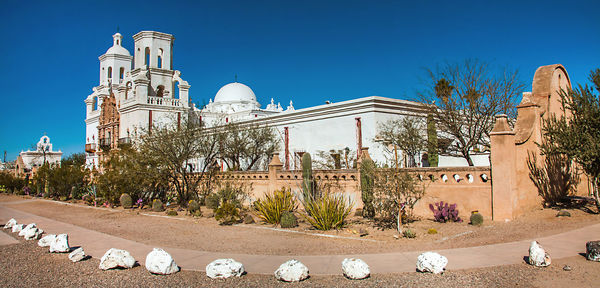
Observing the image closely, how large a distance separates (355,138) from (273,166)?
20.0 feet

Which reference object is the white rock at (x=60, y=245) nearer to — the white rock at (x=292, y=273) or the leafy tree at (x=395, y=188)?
the white rock at (x=292, y=273)

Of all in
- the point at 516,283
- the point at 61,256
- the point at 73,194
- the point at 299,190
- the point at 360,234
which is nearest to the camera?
the point at 516,283

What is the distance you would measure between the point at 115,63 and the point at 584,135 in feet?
150

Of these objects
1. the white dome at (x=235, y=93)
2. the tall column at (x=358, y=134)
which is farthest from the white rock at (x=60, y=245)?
the white dome at (x=235, y=93)

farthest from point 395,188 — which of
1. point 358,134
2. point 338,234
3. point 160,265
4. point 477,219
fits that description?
point 358,134

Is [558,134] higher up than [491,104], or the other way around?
[491,104]

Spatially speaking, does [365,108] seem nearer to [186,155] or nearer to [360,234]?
[186,155]

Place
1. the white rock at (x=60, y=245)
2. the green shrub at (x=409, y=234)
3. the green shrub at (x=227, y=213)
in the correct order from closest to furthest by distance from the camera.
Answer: the white rock at (x=60, y=245) < the green shrub at (x=409, y=234) < the green shrub at (x=227, y=213)

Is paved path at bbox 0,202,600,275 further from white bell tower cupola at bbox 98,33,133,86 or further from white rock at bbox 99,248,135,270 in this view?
white bell tower cupola at bbox 98,33,133,86

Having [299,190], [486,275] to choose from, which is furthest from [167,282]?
[299,190]

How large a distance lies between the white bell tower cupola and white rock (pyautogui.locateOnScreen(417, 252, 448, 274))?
1769 inches

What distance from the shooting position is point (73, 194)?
26.8 metres

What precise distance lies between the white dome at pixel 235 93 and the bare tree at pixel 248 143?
1737 centimetres

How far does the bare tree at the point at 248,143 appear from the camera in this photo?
2514cm
